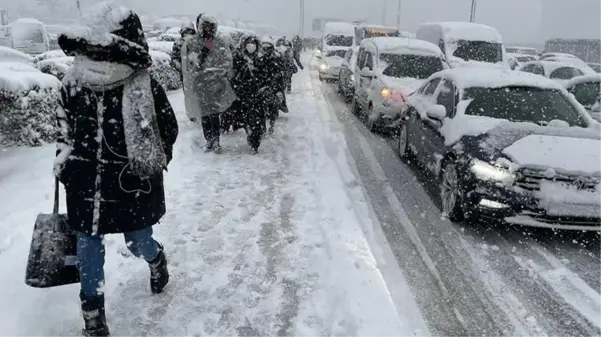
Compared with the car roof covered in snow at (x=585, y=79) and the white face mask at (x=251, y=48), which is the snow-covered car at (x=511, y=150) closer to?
the white face mask at (x=251, y=48)

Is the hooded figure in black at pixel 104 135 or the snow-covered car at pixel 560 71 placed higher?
the hooded figure in black at pixel 104 135

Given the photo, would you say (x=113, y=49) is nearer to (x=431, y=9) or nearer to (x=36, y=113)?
(x=36, y=113)

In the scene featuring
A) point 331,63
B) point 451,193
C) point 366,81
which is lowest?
point 331,63

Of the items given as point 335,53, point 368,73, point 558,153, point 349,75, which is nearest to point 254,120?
point 368,73

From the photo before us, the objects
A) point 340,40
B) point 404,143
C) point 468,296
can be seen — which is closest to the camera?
point 468,296

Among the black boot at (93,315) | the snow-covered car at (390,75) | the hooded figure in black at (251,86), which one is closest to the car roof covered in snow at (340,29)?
the snow-covered car at (390,75)

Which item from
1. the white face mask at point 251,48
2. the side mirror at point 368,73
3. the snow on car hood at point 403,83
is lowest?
the snow on car hood at point 403,83

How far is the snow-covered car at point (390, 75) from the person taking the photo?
995 cm

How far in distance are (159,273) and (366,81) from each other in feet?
27.8

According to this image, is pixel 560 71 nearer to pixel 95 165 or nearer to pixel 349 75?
pixel 349 75

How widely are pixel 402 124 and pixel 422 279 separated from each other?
15.1ft

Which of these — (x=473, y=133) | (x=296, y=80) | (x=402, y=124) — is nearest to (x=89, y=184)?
(x=473, y=133)

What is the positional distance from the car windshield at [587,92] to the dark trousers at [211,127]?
733 centimetres

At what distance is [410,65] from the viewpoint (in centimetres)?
1104
